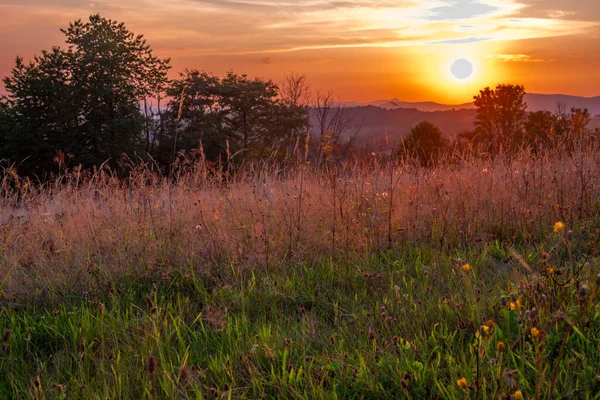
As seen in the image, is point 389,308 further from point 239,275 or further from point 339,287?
point 239,275

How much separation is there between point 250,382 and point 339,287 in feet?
4.20

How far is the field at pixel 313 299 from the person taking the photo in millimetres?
2053

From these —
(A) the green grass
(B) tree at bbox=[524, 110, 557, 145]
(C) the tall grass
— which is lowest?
(A) the green grass

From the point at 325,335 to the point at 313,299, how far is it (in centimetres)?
55

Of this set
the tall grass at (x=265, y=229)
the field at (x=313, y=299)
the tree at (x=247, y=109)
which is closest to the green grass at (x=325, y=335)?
the field at (x=313, y=299)

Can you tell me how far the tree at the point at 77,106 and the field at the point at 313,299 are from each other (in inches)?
1103

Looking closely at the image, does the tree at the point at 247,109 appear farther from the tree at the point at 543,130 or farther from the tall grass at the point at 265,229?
the tall grass at the point at 265,229

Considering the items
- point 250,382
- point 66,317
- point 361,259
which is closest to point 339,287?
point 361,259

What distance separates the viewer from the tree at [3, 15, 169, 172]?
3092cm

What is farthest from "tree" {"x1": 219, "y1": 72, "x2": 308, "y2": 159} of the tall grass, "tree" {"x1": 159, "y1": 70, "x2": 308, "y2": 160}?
the tall grass

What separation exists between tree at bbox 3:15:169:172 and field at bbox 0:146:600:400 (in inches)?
1103

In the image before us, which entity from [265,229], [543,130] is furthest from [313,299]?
[543,130]

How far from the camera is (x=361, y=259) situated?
3682 mm

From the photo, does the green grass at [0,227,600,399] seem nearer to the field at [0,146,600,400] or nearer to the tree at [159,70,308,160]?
the field at [0,146,600,400]
